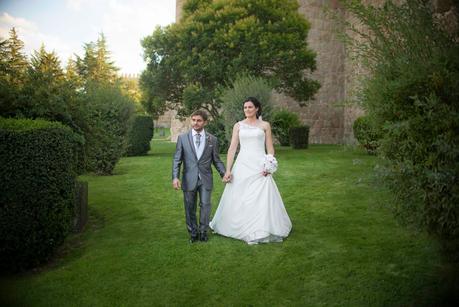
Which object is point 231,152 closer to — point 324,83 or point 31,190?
point 31,190

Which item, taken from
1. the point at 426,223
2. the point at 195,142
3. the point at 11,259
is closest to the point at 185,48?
the point at 195,142

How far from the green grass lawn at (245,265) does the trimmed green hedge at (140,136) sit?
10601 millimetres

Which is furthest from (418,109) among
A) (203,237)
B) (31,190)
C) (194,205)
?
(31,190)

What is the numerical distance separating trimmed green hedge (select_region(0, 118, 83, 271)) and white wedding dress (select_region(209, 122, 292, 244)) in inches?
85.5

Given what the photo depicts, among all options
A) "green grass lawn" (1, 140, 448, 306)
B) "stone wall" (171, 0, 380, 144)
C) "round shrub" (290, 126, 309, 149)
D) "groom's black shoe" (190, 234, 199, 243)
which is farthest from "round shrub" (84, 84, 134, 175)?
"stone wall" (171, 0, 380, 144)

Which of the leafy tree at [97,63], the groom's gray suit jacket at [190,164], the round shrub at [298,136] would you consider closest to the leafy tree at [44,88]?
the groom's gray suit jacket at [190,164]

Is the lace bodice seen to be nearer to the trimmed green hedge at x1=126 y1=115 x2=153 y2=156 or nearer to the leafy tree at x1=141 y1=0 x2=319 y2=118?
the leafy tree at x1=141 y1=0 x2=319 y2=118

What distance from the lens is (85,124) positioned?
251 inches

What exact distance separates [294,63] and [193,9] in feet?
17.7

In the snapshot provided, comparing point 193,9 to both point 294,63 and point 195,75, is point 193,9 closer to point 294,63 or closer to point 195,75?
point 195,75

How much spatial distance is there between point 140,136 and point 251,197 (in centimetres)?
1304

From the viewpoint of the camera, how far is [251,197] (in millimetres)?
5664

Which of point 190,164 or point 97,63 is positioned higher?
point 97,63

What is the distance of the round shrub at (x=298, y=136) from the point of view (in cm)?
1906
